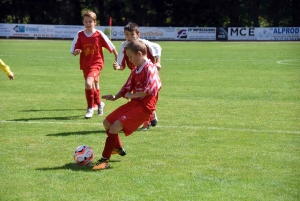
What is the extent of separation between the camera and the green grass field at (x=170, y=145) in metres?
6.21

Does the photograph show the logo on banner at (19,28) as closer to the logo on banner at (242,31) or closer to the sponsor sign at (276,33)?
the logo on banner at (242,31)

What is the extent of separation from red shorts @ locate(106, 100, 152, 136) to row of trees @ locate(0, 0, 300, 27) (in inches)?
2184

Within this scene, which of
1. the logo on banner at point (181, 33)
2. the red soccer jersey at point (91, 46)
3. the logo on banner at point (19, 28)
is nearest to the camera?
the red soccer jersey at point (91, 46)

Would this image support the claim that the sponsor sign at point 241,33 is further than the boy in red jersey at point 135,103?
Yes

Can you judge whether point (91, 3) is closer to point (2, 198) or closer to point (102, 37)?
point (102, 37)

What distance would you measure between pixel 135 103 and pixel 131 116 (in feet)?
0.82

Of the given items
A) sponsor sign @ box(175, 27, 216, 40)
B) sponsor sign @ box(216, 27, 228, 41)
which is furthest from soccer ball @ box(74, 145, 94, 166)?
sponsor sign @ box(216, 27, 228, 41)

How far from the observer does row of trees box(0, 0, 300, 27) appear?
62281 millimetres

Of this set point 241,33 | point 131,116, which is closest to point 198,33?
point 241,33

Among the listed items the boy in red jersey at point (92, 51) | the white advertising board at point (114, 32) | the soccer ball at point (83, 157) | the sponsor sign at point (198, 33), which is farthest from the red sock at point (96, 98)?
the sponsor sign at point (198, 33)

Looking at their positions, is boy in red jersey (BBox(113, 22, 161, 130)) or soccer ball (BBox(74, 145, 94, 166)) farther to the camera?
boy in red jersey (BBox(113, 22, 161, 130))

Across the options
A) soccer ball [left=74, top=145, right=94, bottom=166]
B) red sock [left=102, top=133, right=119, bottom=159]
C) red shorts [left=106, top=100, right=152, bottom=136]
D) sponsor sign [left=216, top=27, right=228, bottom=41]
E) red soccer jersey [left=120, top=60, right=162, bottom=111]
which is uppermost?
red soccer jersey [left=120, top=60, right=162, bottom=111]

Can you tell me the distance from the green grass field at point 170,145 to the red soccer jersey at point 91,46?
1.06 metres

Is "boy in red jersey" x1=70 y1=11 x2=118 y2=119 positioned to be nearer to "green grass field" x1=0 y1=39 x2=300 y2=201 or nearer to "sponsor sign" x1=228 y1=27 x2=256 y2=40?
"green grass field" x1=0 y1=39 x2=300 y2=201
